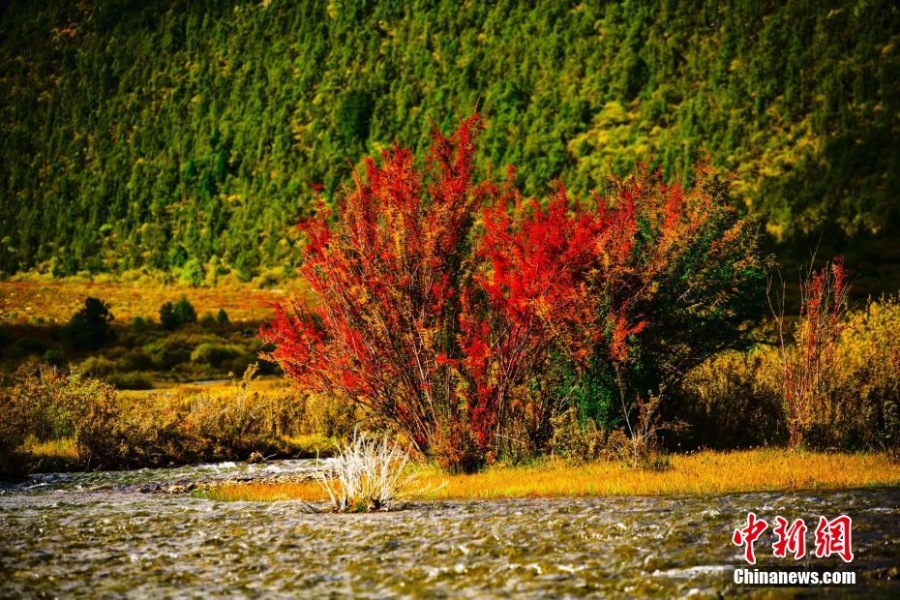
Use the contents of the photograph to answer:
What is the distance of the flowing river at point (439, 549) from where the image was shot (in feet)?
32.6

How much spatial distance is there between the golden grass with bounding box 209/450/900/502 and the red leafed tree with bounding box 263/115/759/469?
1.52m

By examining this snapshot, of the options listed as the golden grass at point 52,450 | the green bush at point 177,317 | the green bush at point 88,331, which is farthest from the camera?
the green bush at point 177,317

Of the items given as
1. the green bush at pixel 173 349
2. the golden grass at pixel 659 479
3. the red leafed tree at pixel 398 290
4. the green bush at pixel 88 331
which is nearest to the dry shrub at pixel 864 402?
the golden grass at pixel 659 479

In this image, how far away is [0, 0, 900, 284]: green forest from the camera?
8050 centimetres

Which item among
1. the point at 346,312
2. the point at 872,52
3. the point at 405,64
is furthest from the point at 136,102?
the point at 346,312

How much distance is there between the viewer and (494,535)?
488 inches

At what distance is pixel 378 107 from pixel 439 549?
10108 cm

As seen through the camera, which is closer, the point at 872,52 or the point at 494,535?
the point at 494,535

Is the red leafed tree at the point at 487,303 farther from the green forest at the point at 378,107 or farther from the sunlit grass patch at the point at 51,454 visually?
the green forest at the point at 378,107

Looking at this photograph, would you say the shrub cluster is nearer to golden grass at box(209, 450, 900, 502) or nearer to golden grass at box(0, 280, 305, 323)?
golden grass at box(209, 450, 900, 502)

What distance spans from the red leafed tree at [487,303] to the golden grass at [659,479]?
1517 millimetres

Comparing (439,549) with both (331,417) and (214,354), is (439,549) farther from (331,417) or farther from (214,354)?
(214,354)

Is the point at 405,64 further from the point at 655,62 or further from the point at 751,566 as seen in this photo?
the point at 751,566

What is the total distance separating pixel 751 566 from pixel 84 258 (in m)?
108
